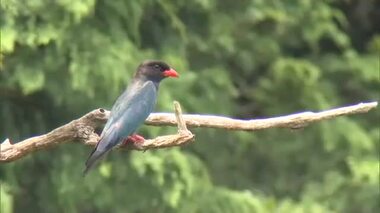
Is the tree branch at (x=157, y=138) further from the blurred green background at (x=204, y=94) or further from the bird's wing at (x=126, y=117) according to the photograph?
the blurred green background at (x=204, y=94)

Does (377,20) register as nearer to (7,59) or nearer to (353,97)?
(353,97)

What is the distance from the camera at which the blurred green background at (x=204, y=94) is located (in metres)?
6.51

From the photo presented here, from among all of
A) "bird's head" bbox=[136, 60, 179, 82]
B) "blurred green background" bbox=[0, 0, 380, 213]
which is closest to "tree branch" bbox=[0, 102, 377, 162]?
"bird's head" bbox=[136, 60, 179, 82]

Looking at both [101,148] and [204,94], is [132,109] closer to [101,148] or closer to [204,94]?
[101,148]

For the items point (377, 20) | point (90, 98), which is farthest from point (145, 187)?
point (377, 20)

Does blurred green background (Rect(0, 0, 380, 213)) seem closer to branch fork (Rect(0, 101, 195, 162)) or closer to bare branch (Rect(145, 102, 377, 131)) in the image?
branch fork (Rect(0, 101, 195, 162))

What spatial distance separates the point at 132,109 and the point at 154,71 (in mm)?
361

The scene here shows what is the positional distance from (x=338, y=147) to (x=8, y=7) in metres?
3.11

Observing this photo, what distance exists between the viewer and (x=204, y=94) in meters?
7.39

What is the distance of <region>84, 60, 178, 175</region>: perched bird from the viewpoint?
457 cm

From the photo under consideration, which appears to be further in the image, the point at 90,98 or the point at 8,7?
the point at 90,98

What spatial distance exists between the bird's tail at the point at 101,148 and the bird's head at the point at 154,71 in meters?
0.54

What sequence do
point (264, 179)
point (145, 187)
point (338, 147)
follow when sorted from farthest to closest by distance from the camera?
1. point (264, 179)
2. point (338, 147)
3. point (145, 187)

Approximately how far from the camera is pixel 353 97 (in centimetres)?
862
